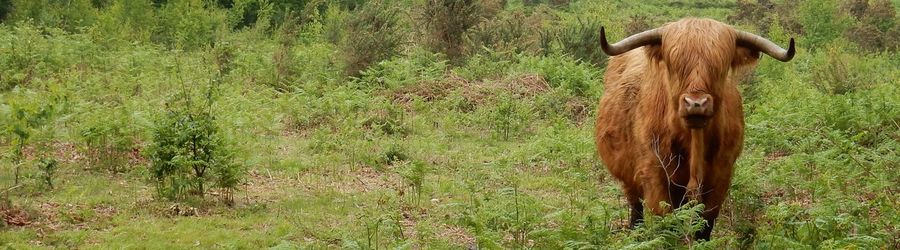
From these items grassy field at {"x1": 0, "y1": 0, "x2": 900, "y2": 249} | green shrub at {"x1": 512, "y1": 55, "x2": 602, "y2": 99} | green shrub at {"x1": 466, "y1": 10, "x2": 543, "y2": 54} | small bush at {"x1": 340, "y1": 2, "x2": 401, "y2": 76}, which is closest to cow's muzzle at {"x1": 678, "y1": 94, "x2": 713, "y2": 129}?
grassy field at {"x1": 0, "y1": 0, "x2": 900, "y2": 249}

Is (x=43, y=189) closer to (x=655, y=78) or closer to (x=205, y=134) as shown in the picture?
(x=205, y=134)

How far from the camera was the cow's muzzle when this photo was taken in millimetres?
4977

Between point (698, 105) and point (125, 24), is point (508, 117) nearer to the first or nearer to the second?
point (698, 105)

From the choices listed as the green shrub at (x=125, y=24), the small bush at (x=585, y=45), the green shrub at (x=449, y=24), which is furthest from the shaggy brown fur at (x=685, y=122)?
the green shrub at (x=125, y=24)

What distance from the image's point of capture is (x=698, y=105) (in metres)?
4.97

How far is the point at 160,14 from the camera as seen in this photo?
26625 mm

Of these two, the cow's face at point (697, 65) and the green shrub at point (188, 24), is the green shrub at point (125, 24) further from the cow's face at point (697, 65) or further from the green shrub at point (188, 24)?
the cow's face at point (697, 65)

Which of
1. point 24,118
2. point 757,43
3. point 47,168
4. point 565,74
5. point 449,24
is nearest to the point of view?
point 757,43

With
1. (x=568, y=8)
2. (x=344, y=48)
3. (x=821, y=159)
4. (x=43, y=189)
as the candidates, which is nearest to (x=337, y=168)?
(x=43, y=189)

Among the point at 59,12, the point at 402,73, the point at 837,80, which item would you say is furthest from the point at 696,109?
the point at 59,12

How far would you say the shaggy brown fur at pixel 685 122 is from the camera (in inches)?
207

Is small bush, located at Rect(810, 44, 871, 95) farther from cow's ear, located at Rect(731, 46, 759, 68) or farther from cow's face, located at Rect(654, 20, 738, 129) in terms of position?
cow's face, located at Rect(654, 20, 738, 129)

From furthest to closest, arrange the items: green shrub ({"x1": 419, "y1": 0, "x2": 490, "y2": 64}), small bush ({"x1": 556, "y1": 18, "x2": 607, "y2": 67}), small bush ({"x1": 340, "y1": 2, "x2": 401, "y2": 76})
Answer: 1. green shrub ({"x1": 419, "y1": 0, "x2": 490, "y2": 64})
2. small bush ({"x1": 556, "y1": 18, "x2": 607, "y2": 67})
3. small bush ({"x1": 340, "y1": 2, "x2": 401, "y2": 76})

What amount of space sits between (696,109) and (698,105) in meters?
0.02
